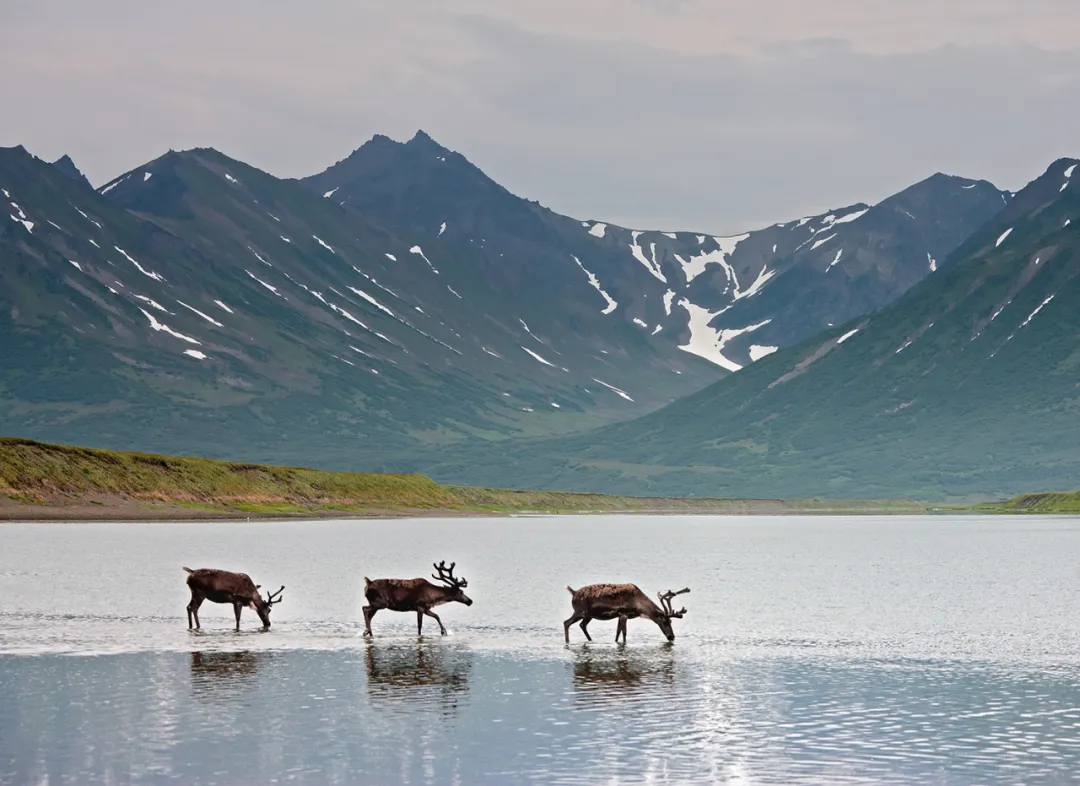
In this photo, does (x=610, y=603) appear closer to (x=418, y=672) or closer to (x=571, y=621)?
(x=571, y=621)

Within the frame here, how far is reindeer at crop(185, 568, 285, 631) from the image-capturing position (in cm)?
4855

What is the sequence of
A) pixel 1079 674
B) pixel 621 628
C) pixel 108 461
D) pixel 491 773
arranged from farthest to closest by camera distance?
pixel 108 461, pixel 621 628, pixel 1079 674, pixel 491 773

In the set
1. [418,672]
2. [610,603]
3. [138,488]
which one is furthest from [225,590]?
[138,488]

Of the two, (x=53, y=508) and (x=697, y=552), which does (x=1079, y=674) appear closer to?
(x=697, y=552)

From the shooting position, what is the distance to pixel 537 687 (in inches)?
1433

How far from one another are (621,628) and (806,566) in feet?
175

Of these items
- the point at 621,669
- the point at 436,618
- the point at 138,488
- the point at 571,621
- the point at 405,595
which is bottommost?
the point at 621,669

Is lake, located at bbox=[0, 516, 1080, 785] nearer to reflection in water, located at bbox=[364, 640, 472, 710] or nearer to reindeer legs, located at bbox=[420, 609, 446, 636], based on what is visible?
reflection in water, located at bbox=[364, 640, 472, 710]

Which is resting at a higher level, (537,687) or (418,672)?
(418,672)

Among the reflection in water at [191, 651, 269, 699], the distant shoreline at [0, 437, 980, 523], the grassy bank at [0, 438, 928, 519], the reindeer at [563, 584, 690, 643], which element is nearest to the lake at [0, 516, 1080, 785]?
the reflection in water at [191, 651, 269, 699]

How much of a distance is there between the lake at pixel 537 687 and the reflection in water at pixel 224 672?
0.10 meters

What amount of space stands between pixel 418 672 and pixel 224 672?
4676 mm

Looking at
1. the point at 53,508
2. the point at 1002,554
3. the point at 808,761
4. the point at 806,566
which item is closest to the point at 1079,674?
the point at 808,761

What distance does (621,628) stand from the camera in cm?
4669
